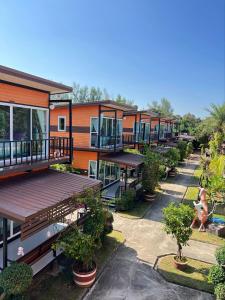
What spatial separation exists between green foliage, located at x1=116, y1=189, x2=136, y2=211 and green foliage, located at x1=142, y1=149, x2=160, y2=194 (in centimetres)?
205

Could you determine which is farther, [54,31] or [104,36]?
[104,36]

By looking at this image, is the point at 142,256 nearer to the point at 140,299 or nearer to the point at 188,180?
the point at 140,299

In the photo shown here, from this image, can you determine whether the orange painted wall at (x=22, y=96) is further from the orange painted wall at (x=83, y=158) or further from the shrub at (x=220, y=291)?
the shrub at (x=220, y=291)

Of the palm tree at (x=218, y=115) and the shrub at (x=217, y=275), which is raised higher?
the palm tree at (x=218, y=115)

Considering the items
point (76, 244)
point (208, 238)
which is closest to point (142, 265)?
point (76, 244)

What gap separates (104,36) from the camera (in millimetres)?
22375

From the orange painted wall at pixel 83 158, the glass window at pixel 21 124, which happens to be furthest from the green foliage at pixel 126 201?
the glass window at pixel 21 124

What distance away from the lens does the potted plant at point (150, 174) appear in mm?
17969

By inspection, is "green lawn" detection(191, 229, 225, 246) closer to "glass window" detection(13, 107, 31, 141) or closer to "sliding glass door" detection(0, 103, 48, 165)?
"sliding glass door" detection(0, 103, 48, 165)

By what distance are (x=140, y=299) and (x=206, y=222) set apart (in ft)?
26.4

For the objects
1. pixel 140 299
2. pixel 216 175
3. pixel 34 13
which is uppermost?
pixel 34 13

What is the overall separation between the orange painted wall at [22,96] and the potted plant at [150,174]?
9.17 metres

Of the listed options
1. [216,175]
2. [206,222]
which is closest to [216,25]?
[216,175]

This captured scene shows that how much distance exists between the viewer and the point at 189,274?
940cm
